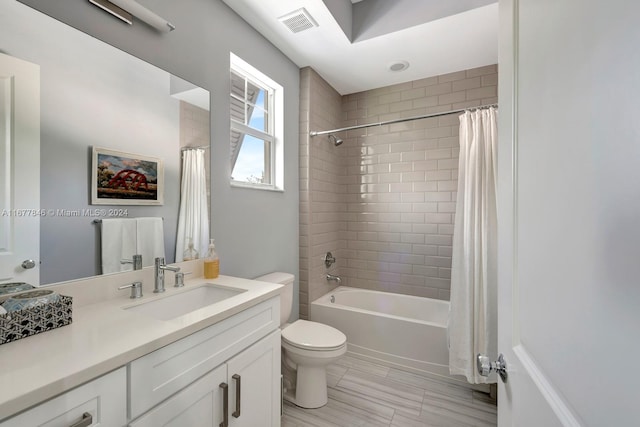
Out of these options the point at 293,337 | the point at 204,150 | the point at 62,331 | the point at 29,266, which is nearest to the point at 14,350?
the point at 62,331

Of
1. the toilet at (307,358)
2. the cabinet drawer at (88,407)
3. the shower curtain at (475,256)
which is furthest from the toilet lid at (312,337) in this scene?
the cabinet drawer at (88,407)

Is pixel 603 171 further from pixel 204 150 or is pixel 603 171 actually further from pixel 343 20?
pixel 343 20

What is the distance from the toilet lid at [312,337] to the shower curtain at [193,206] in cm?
86

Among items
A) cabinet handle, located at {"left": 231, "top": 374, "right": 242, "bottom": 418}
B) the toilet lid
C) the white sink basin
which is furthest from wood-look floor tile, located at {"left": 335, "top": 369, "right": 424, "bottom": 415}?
the white sink basin

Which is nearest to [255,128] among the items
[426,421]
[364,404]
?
[364,404]

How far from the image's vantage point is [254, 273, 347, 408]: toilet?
1840 millimetres

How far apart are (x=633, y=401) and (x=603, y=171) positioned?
11.3 inches

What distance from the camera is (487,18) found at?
194 cm

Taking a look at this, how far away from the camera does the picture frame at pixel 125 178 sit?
121cm

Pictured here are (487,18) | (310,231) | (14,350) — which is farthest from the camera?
(310,231)

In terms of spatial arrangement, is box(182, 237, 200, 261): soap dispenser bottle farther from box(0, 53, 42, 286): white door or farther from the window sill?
box(0, 53, 42, 286): white door

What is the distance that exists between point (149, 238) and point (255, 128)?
48.1 inches

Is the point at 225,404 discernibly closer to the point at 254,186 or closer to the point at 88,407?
the point at 88,407

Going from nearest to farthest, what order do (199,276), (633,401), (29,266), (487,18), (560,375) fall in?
1. (633,401)
2. (560,375)
3. (29,266)
4. (199,276)
5. (487,18)
